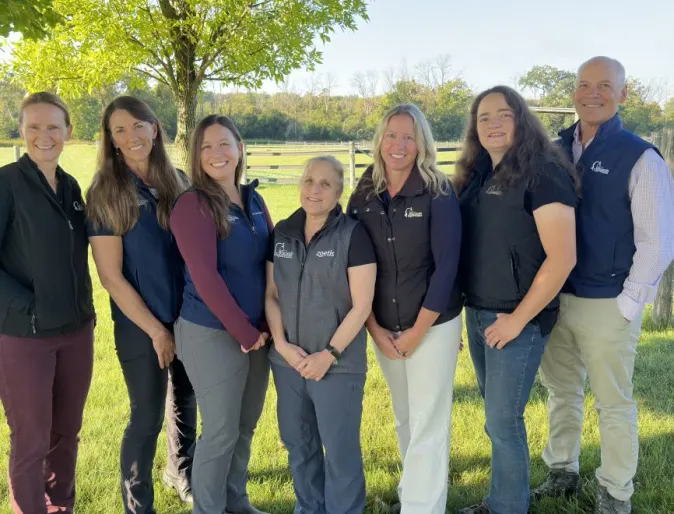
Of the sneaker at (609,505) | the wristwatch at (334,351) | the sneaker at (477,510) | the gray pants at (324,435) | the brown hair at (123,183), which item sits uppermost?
the brown hair at (123,183)

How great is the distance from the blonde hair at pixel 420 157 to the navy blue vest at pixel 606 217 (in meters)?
0.84

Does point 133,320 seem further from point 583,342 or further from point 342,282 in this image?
point 583,342

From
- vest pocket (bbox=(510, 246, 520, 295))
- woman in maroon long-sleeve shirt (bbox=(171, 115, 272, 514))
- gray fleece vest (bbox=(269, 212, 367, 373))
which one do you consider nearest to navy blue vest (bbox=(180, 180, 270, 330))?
woman in maroon long-sleeve shirt (bbox=(171, 115, 272, 514))

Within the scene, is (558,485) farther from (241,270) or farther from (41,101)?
(41,101)

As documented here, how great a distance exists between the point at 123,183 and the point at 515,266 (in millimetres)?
2129

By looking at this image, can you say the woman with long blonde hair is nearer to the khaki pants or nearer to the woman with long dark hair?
the khaki pants

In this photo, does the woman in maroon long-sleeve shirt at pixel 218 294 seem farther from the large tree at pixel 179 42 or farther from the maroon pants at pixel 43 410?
the large tree at pixel 179 42

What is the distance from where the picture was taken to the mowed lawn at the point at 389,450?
135 inches

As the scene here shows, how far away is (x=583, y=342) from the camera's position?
3172 mm

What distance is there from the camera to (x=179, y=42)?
5.21m

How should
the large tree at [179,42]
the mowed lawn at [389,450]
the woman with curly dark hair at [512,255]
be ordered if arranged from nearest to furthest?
the woman with curly dark hair at [512,255] → the mowed lawn at [389,450] → the large tree at [179,42]

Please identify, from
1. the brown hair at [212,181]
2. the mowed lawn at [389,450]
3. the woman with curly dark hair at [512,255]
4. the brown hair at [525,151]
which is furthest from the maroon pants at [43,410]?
the brown hair at [525,151]

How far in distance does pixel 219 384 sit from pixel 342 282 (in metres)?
0.84

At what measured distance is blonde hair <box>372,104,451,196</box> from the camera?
2.86m
